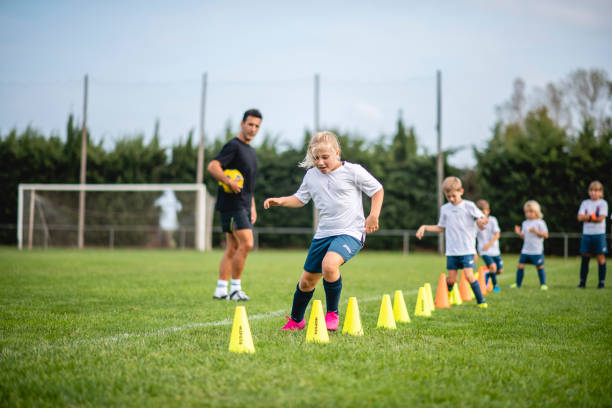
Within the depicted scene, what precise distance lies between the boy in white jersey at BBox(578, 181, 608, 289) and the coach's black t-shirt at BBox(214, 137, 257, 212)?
566 centimetres

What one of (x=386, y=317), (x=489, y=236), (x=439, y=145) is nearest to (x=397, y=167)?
(x=439, y=145)

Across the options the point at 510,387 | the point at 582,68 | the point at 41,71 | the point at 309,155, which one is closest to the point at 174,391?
the point at 510,387

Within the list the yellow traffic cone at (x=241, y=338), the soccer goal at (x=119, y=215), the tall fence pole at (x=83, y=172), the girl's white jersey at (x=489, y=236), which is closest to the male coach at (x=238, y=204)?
the yellow traffic cone at (x=241, y=338)

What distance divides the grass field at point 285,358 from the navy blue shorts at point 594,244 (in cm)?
308

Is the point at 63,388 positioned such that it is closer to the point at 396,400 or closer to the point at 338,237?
the point at 396,400

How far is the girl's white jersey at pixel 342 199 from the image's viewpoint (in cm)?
434

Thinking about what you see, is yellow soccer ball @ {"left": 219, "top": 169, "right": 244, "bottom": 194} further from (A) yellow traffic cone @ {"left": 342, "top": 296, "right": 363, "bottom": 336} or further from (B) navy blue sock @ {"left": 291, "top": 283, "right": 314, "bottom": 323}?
(A) yellow traffic cone @ {"left": 342, "top": 296, "right": 363, "bottom": 336}

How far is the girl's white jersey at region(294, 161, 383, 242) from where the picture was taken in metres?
4.34

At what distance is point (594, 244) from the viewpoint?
902cm

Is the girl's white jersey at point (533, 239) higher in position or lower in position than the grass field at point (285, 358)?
higher

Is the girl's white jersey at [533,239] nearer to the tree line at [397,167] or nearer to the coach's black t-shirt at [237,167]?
the coach's black t-shirt at [237,167]

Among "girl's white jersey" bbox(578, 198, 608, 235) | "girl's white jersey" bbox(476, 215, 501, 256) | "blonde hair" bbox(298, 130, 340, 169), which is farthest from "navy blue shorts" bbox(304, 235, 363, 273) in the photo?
"girl's white jersey" bbox(578, 198, 608, 235)

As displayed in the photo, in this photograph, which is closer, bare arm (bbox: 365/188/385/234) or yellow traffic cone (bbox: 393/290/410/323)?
bare arm (bbox: 365/188/385/234)

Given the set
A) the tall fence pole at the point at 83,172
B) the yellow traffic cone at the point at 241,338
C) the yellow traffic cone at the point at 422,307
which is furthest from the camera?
the tall fence pole at the point at 83,172
